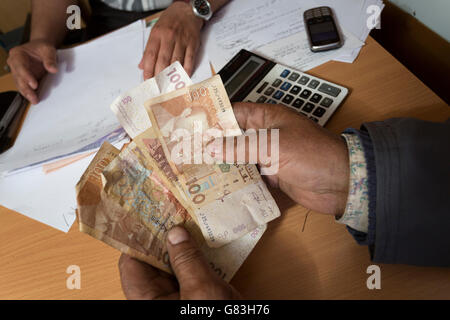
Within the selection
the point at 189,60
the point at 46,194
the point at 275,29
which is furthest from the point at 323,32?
the point at 46,194

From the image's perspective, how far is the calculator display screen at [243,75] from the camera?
2.01ft

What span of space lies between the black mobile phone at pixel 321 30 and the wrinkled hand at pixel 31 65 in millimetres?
717

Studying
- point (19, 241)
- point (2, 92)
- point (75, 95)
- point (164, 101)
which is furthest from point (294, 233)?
point (2, 92)

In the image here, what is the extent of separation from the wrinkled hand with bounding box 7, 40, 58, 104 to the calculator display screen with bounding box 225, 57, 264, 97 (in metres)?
0.54

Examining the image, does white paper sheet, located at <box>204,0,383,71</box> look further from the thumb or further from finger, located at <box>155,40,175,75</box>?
the thumb

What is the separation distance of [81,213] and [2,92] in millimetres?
639

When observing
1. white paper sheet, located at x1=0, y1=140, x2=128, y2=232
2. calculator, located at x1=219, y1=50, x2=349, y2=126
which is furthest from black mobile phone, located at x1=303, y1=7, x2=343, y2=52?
white paper sheet, located at x1=0, y1=140, x2=128, y2=232

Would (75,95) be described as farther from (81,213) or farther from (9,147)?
(81,213)

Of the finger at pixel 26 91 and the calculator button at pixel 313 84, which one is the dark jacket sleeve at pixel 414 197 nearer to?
→ the calculator button at pixel 313 84

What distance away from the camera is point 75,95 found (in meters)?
0.74

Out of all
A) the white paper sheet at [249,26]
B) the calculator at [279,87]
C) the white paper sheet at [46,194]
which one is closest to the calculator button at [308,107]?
the calculator at [279,87]

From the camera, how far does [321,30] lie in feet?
2.17

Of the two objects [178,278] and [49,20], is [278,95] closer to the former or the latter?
[178,278]

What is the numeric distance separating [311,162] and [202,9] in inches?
22.7
